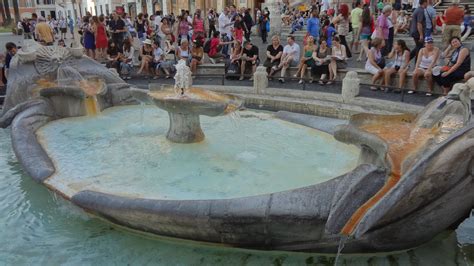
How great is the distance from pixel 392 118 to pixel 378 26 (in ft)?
23.9

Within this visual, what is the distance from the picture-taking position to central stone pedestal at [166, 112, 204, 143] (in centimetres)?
634

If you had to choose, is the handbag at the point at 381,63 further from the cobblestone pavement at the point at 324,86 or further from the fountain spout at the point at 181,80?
the fountain spout at the point at 181,80

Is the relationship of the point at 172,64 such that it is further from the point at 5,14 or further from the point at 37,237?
the point at 5,14

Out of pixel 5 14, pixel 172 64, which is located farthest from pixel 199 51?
pixel 5 14

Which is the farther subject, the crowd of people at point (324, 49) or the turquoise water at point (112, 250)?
the crowd of people at point (324, 49)

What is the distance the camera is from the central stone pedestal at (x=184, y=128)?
634 centimetres

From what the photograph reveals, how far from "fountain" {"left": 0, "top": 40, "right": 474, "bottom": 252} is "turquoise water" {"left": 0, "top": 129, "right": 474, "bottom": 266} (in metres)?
0.13

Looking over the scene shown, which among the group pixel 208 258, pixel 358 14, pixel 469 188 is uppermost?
pixel 358 14

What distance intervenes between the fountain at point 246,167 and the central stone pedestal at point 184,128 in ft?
0.05

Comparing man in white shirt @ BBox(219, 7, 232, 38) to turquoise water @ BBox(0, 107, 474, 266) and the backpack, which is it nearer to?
the backpack

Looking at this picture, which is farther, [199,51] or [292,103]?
[199,51]

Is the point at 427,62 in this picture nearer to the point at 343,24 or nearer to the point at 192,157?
the point at 343,24

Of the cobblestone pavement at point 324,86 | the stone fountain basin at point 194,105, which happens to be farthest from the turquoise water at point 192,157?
the cobblestone pavement at point 324,86

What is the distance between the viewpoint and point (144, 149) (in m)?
6.17
